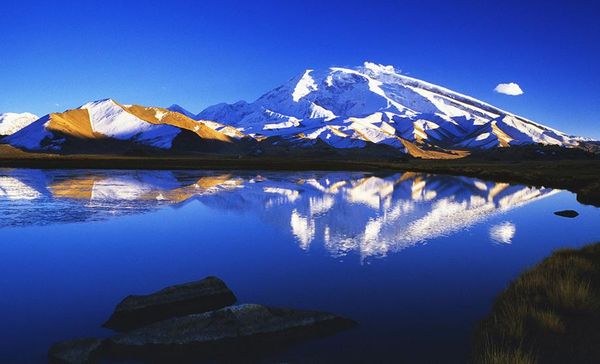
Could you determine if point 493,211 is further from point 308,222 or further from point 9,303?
point 9,303

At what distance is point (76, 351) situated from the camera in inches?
336

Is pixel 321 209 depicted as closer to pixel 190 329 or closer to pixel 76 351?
pixel 190 329

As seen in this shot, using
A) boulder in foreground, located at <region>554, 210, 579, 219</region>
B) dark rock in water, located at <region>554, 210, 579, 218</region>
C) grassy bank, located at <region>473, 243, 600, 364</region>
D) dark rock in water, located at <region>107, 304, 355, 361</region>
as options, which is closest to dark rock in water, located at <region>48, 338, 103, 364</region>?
dark rock in water, located at <region>107, 304, 355, 361</region>

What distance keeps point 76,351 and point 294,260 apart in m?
9.11

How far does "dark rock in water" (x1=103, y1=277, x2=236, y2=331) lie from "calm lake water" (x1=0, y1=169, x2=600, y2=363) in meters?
0.63

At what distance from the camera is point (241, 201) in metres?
35.2

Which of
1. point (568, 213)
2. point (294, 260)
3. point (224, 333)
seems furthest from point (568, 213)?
point (224, 333)

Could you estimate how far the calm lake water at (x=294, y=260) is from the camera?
10172 mm

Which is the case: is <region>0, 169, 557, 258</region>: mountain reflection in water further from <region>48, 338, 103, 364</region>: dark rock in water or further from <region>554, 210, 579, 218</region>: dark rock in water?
<region>48, 338, 103, 364</region>: dark rock in water

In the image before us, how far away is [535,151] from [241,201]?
193938 mm

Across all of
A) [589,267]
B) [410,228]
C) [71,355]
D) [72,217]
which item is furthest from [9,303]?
[410,228]

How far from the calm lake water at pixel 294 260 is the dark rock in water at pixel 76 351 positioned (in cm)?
46

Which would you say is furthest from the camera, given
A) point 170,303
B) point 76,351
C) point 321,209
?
point 321,209

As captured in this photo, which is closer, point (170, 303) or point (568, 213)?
point (170, 303)
